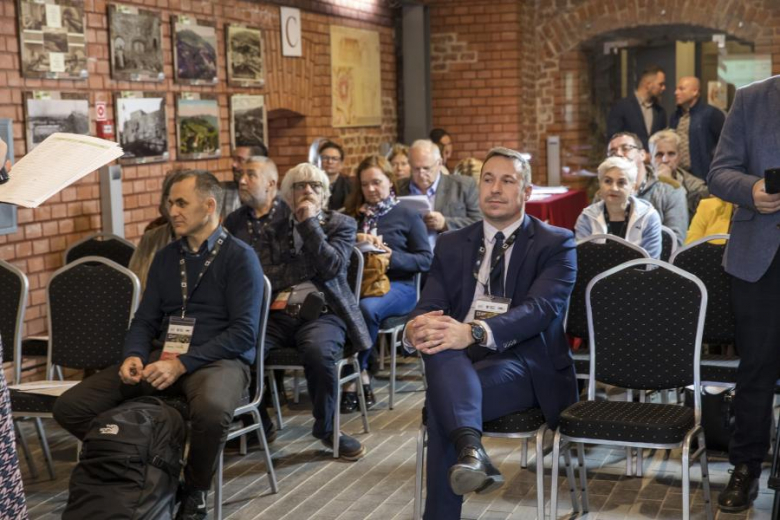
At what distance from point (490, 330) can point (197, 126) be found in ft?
13.9

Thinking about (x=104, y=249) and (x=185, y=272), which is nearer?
(x=185, y=272)

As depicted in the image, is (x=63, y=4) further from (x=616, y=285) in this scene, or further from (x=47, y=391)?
(x=616, y=285)

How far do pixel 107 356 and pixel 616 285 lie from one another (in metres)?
2.17

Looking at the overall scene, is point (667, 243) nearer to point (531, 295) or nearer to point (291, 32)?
point (531, 295)

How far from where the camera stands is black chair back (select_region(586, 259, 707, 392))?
12.2 feet

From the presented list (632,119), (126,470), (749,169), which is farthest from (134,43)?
(632,119)

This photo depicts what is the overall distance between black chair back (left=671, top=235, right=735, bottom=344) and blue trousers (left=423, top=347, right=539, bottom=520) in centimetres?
116

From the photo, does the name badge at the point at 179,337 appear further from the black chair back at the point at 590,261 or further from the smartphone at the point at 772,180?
the smartphone at the point at 772,180

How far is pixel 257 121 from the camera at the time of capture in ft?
26.1

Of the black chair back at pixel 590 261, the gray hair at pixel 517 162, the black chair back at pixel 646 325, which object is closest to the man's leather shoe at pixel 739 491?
the black chair back at pixel 646 325

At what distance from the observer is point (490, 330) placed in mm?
3521

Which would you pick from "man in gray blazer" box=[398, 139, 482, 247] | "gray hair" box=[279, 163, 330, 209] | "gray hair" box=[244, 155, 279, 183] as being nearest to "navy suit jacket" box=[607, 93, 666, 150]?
"man in gray blazer" box=[398, 139, 482, 247]

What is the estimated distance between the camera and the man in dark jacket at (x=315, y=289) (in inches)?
185

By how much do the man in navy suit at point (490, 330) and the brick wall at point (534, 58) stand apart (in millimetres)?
7460
